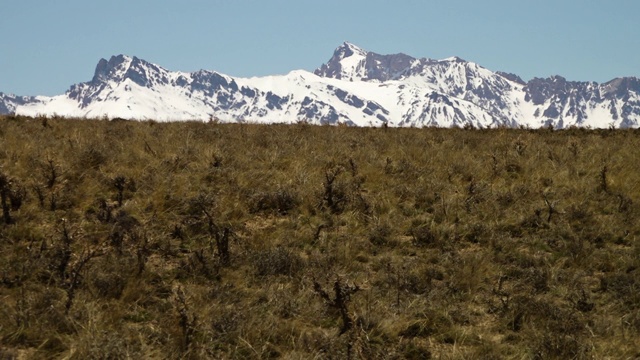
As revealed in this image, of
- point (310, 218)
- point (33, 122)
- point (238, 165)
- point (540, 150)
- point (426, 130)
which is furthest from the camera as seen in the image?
point (426, 130)

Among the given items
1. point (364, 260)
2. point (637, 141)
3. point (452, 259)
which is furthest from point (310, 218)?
point (637, 141)

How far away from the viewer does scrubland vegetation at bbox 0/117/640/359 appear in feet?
19.3

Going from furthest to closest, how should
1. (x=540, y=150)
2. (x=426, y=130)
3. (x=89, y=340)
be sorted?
(x=426, y=130) → (x=540, y=150) → (x=89, y=340)

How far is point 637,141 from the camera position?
16.5 metres

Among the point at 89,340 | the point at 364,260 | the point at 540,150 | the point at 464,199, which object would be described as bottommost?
the point at 89,340

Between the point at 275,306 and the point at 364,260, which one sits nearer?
the point at 275,306

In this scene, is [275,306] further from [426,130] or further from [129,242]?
[426,130]

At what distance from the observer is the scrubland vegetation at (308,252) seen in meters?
5.88

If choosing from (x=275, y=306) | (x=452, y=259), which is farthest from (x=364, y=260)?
(x=275, y=306)

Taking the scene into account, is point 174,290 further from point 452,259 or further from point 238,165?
point 238,165

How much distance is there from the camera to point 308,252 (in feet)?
27.0

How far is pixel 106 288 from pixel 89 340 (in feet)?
4.23

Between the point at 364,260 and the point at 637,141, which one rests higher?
the point at 637,141

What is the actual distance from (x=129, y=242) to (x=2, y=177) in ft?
7.64
